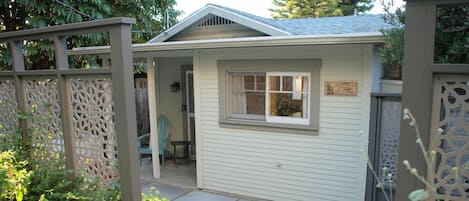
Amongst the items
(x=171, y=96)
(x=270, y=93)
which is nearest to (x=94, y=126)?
(x=270, y=93)

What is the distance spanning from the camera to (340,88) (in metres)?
4.25

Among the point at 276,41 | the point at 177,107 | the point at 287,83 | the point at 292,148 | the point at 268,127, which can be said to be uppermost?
the point at 276,41

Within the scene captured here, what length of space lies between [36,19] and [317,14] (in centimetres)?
1442

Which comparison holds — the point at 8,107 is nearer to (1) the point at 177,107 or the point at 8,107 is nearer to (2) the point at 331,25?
(1) the point at 177,107

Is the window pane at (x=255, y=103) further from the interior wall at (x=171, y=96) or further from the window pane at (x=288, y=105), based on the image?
the interior wall at (x=171, y=96)

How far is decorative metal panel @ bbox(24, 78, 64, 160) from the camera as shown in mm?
2838

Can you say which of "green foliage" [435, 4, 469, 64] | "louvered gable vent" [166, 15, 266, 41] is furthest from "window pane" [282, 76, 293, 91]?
"green foliage" [435, 4, 469, 64]

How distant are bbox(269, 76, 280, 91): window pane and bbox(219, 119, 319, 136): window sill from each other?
0.55 metres

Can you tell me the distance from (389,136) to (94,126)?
10.7 ft

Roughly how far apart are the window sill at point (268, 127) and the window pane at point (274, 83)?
55cm

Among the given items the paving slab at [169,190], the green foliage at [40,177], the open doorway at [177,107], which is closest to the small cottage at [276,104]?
the paving slab at [169,190]

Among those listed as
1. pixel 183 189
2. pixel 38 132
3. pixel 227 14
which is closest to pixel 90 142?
pixel 38 132

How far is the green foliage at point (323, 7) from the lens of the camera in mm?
16594

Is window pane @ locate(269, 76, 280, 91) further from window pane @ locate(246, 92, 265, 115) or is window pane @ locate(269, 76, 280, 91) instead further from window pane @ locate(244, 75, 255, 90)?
window pane @ locate(244, 75, 255, 90)
